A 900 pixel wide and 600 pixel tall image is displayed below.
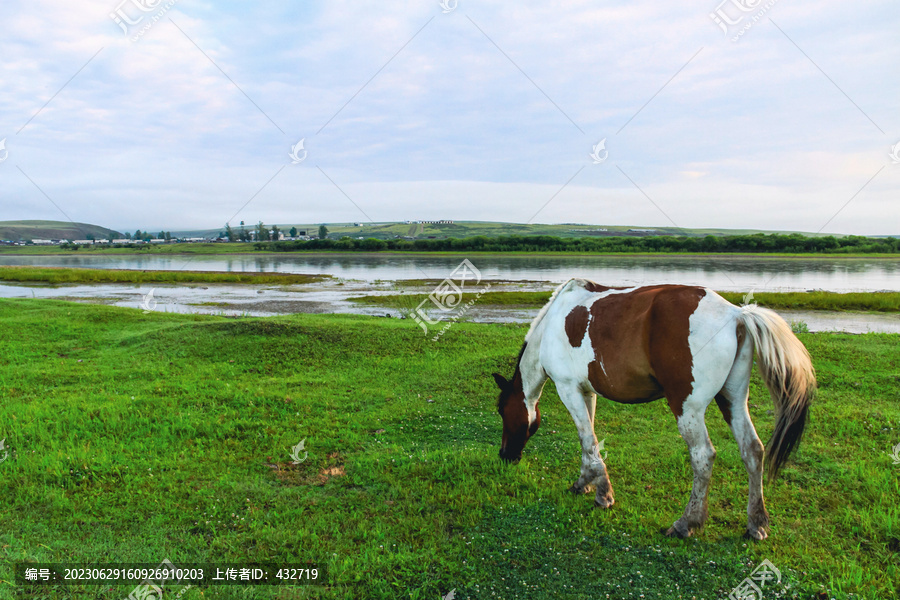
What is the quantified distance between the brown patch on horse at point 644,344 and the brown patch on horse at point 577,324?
90 millimetres

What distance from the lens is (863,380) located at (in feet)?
32.7

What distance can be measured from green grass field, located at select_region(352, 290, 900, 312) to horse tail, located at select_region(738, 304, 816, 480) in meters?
23.8

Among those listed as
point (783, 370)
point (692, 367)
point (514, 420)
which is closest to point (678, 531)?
point (692, 367)

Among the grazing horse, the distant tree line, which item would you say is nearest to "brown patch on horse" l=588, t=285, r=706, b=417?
the grazing horse

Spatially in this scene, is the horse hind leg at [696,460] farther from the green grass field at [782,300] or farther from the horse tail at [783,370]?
the green grass field at [782,300]

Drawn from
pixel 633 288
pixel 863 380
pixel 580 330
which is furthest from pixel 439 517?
pixel 863 380

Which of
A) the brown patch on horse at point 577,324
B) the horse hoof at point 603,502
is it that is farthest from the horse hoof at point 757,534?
the brown patch on horse at point 577,324

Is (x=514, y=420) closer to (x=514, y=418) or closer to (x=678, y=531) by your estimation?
(x=514, y=418)

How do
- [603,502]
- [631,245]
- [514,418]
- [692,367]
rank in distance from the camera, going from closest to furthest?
[692,367] < [603,502] < [514,418] < [631,245]

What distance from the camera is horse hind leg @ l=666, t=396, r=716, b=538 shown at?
4.44 metres

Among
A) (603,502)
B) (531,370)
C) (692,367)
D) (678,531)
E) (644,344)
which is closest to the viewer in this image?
(692,367)

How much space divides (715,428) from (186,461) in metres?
7.86

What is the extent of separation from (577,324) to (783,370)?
1935 mm

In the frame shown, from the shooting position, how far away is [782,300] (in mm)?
28953
